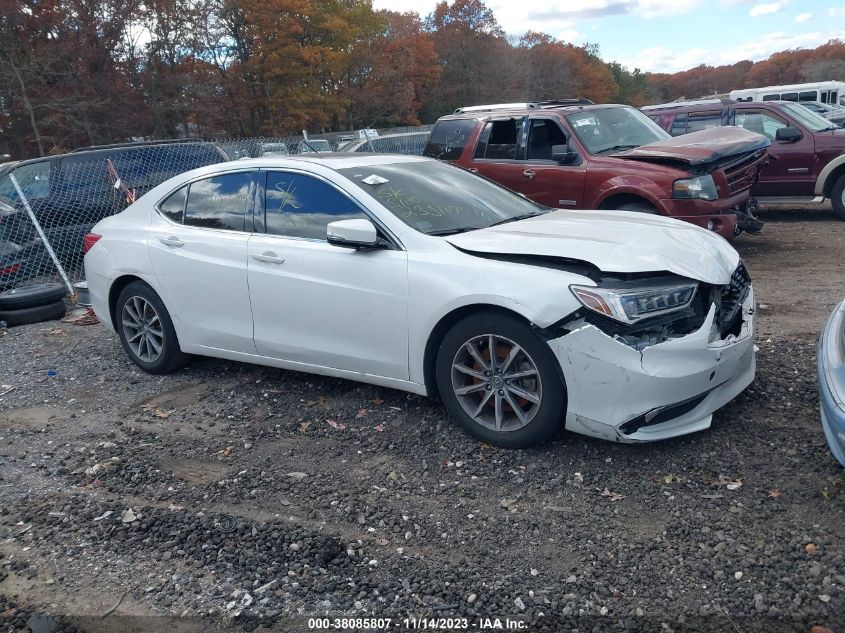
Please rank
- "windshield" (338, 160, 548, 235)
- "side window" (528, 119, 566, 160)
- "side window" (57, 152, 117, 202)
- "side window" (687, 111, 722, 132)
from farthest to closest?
"side window" (687, 111, 722, 132) < "side window" (57, 152, 117, 202) < "side window" (528, 119, 566, 160) < "windshield" (338, 160, 548, 235)

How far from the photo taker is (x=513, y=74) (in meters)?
66.8

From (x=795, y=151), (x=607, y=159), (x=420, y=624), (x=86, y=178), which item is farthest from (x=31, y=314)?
(x=795, y=151)

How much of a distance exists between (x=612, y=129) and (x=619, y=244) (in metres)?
5.37

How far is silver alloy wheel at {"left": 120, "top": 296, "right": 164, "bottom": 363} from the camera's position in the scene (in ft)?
19.1

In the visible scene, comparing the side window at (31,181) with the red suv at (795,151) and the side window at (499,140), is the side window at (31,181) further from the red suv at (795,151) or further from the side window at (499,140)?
the red suv at (795,151)

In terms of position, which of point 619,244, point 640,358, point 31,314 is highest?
point 619,244

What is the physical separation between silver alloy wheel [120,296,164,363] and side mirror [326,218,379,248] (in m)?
2.09


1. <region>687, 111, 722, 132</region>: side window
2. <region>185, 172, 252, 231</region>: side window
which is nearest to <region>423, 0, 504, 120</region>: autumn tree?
<region>687, 111, 722, 132</region>: side window

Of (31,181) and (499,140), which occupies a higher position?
(499,140)

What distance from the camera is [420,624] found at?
291cm

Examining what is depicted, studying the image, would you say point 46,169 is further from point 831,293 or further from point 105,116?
point 105,116

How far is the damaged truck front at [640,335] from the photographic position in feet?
12.2

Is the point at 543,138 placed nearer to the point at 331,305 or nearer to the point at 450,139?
the point at 450,139

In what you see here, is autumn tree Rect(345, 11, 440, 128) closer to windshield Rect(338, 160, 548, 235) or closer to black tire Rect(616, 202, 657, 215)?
black tire Rect(616, 202, 657, 215)
